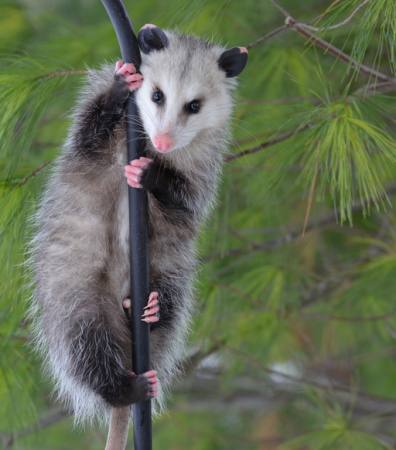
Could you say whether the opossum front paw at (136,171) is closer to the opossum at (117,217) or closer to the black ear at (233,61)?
the opossum at (117,217)

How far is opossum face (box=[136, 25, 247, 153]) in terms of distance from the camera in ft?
6.23

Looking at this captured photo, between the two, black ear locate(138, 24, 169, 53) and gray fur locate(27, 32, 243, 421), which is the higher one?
black ear locate(138, 24, 169, 53)

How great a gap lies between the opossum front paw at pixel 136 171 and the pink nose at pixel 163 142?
5 centimetres

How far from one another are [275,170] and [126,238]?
1.65 ft

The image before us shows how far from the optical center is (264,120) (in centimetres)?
272

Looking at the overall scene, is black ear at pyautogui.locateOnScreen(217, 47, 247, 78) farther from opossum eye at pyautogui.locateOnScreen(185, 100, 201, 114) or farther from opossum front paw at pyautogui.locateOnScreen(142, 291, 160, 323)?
opossum front paw at pyautogui.locateOnScreen(142, 291, 160, 323)

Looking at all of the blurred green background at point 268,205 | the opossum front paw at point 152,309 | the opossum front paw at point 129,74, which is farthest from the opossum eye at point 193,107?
the opossum front paw at point 152,309

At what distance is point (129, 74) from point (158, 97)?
A: 0.08 m

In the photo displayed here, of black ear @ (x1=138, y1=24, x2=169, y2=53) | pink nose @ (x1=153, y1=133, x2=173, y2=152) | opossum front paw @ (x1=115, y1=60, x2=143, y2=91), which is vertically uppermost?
black ear @ (x1=138, y1=24, x2=169, y2=53)

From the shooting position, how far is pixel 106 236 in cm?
208

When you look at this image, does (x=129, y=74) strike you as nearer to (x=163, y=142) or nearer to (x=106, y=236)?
(x=163, y=142)

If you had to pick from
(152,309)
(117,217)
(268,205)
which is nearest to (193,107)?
(117,217)

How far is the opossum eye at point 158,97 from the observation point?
194 cm

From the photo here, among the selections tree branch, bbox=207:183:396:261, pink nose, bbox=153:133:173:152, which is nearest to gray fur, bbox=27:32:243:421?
pink nose, bbox=153:133:173:152
